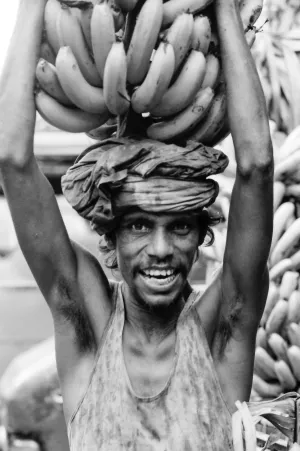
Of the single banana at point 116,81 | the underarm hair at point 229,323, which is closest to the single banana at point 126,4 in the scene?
the single banana at point 116,81

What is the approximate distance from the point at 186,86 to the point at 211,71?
0.11 meters

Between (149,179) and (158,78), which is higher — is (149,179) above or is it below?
below

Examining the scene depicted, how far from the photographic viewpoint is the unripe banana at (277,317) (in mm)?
4184

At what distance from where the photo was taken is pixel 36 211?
2857mm

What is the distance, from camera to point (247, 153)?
9.09 ft

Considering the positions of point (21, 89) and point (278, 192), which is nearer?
point (21, 89)

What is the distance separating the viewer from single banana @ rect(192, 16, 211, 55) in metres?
2.79

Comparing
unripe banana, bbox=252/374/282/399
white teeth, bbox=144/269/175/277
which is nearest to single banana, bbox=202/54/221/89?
white teeth, bbox=144/269/175/277

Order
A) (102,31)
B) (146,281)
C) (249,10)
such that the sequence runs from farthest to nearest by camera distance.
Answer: (249,10)
(146,281)
(102,31)

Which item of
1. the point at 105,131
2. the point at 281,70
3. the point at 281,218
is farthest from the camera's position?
the point at 281,70

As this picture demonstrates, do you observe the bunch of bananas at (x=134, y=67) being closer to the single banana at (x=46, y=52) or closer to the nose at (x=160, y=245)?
the single banana at (x=46, y=52)

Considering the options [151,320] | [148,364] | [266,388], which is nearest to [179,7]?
[151,320]

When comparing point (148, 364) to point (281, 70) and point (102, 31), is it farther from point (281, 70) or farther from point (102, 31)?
point (281, 70)

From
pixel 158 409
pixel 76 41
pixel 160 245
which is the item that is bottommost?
pixel 158 409
